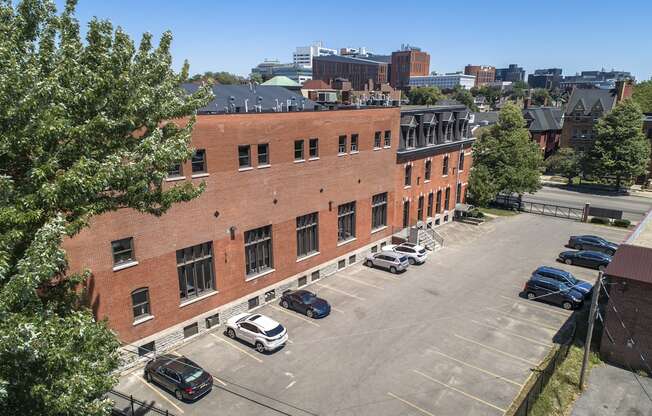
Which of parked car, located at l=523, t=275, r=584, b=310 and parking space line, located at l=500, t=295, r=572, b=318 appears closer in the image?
parking space line, located at l=500, t=295, r=572, b=318

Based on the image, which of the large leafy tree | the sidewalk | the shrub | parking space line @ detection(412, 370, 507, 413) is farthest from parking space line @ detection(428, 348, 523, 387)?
the shrub

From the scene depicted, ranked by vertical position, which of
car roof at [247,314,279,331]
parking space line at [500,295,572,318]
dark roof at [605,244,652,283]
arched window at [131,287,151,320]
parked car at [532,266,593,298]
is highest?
dark roof at [605,244,652,283]

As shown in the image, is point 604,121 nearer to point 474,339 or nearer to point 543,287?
point 543,287

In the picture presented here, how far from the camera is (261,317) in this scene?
25.4 meters

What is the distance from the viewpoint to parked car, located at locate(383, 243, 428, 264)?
37.1m

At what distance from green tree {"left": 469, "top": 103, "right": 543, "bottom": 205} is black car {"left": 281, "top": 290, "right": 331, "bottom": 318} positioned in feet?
100

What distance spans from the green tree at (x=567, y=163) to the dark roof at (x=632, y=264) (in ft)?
170

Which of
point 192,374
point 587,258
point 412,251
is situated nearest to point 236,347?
point 192,374

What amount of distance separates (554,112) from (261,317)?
3434 inches

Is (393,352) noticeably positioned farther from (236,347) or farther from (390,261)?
(390,261)

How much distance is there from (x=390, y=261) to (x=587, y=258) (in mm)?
17093

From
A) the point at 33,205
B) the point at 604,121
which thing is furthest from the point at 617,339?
the point at 604,121

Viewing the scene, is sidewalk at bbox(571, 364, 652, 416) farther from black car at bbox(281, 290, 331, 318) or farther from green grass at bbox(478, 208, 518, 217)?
green grass at bbox(478, 208, 518, 217)

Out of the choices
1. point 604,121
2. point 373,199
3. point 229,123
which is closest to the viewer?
point 229,123
